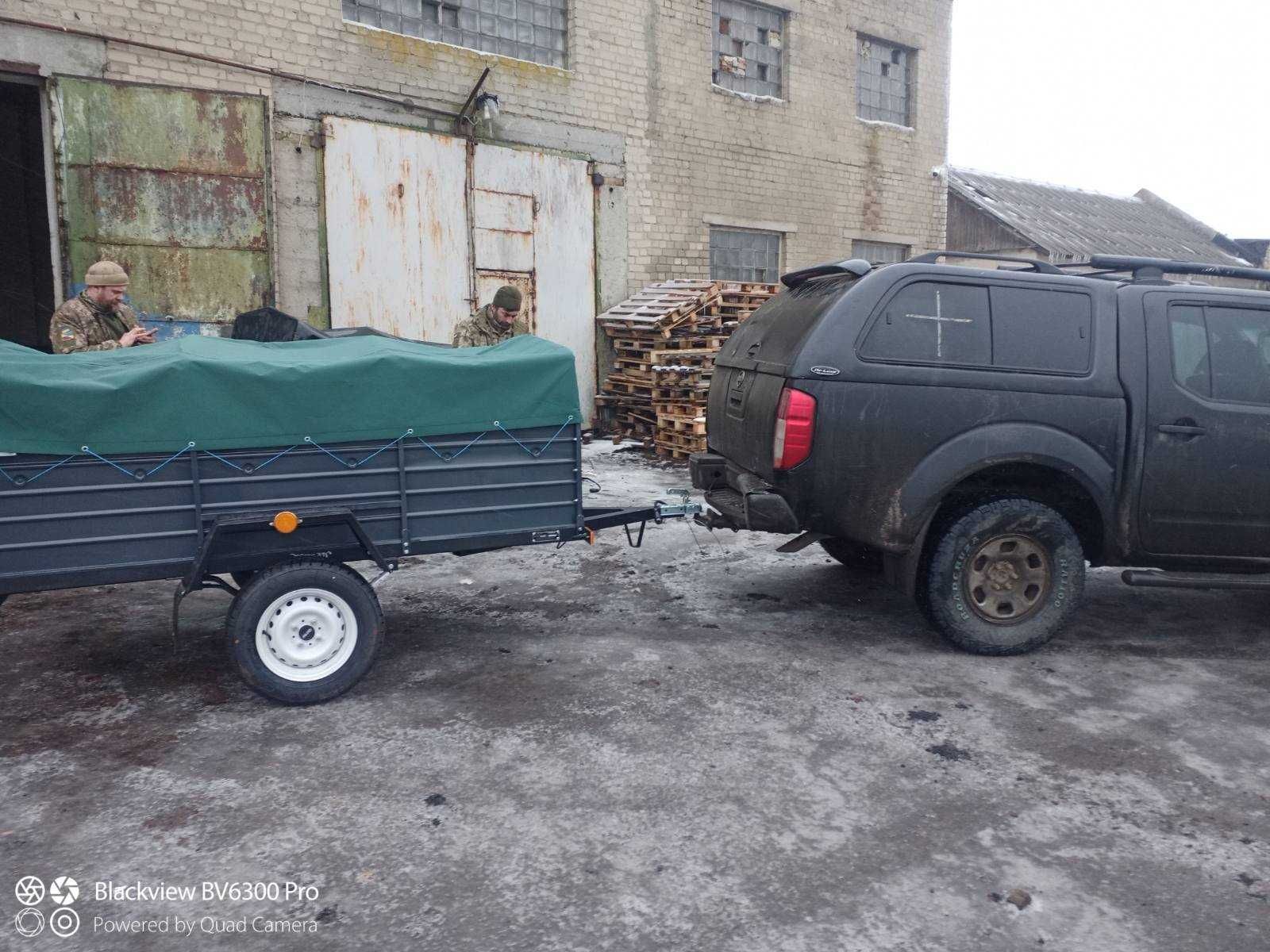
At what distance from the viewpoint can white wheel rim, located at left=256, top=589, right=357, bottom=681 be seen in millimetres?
4297

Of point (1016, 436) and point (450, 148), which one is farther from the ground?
point (450, 148)

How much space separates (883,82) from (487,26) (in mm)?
7864

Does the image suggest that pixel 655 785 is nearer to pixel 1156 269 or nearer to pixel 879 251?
pixel 1156 269

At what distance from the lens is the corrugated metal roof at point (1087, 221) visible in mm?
20984

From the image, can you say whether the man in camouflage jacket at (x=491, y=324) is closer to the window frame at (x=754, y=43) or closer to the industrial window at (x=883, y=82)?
the window frame at (x=754, y=43)

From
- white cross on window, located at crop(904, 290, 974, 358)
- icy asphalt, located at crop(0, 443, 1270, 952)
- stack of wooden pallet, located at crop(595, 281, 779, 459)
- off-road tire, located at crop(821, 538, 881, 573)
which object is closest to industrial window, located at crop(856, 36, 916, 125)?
stack of wooden pallet, located at crop(595, 281, 779, 459)

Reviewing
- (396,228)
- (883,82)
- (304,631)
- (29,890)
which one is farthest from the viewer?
(883,82)

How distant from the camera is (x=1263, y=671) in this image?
4.97 m

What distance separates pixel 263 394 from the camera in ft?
13.8

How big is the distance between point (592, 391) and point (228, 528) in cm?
963

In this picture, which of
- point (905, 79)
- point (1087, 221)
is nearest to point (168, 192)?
point (905, 79)

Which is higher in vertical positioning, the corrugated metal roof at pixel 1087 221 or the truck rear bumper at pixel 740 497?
the corrugated metal roof at pixel 1087 221

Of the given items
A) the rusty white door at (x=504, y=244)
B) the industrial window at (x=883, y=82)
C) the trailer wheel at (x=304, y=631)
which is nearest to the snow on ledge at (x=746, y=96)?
the industrial window at (x=883, y=82)

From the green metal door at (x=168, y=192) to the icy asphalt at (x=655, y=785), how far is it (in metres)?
5.15
